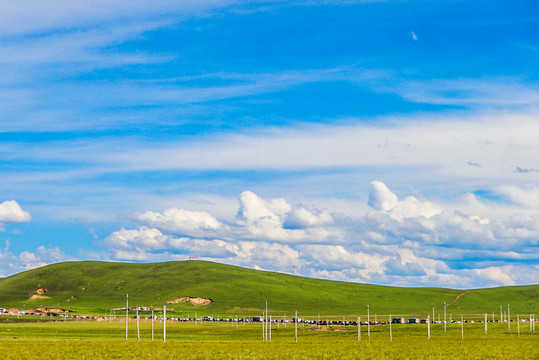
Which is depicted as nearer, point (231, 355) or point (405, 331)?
point (231, 355)

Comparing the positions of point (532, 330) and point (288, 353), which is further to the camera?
point (532, 330)

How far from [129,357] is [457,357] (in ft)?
153

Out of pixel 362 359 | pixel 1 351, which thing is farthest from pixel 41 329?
pixel 362 359

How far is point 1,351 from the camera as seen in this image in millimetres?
98562

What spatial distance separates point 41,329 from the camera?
195m

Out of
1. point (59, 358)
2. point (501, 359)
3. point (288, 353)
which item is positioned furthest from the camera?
point (288, 353)

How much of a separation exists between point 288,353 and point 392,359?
1695 cm

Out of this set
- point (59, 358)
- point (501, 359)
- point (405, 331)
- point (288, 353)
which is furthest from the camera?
point (405, 331)

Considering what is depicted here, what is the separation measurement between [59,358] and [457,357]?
55496mm

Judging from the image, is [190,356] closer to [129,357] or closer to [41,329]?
[129,357]

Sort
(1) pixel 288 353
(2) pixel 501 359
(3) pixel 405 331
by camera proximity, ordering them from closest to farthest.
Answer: (2) pixel 501 359 < (1) pixel 288 353 < (3) pixel 405 331

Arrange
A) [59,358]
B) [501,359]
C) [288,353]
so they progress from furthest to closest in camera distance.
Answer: [288,353]
[501,359]
[59,358]

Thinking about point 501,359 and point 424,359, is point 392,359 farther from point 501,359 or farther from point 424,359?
point 501,359

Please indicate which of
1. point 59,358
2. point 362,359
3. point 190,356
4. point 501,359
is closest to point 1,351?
point 59,358
